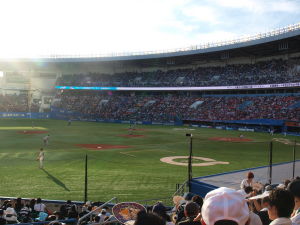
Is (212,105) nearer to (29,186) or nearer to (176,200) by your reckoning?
(29,186)

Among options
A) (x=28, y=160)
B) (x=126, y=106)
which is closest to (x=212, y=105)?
(x=126, y=106)

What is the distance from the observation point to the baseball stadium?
57.8ft

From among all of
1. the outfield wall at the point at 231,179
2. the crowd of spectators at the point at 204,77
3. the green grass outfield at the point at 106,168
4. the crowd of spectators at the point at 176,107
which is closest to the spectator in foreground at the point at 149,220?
the outfield wall at the point at 231,179

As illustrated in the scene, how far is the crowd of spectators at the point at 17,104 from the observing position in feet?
274

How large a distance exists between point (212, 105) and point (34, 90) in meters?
54.1

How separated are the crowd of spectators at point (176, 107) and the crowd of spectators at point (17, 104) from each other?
7138 millimetres

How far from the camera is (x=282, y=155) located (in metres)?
31.0

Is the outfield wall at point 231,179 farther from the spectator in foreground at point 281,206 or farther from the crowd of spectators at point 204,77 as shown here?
the crowd of spectators at point 204,77

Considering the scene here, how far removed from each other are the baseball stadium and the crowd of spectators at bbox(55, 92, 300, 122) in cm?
29

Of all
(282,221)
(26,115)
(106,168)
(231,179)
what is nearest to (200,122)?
(26,115)

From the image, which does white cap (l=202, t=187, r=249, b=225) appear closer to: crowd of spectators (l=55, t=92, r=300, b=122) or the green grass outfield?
the green grass outfield

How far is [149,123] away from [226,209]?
238 ft

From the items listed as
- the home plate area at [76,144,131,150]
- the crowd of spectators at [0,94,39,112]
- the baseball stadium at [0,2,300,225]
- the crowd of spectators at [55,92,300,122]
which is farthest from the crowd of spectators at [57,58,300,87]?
the home plate area at [76,144,131,150]

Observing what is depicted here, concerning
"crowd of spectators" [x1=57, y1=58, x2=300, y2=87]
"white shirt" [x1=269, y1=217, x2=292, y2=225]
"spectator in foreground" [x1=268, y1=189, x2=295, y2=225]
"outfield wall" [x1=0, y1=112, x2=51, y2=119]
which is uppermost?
"crowd of spectators" [x1=57, y1=58, x2=300, y2=87]
